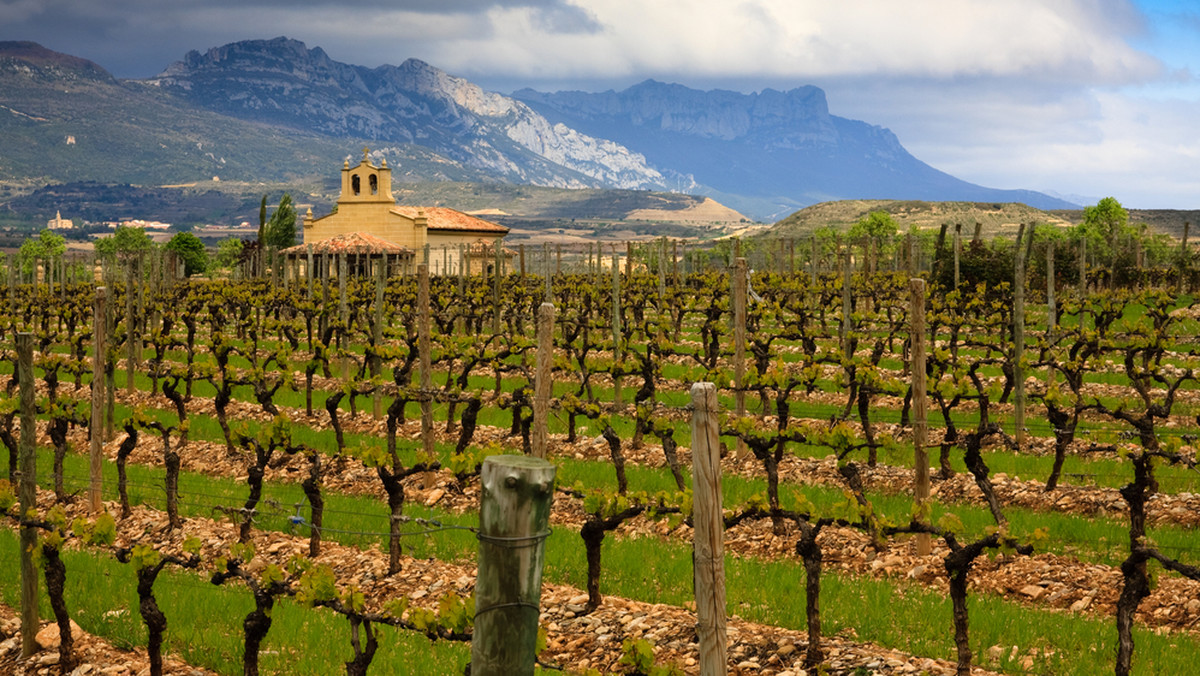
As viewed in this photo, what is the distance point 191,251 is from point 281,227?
1662 cm

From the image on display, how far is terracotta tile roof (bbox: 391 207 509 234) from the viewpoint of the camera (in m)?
78.8

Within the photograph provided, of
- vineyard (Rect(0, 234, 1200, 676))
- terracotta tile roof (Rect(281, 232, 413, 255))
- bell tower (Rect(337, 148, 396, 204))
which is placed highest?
bell tower (Rect(337, 148, 396, 204))

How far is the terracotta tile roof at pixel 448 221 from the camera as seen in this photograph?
259 ft

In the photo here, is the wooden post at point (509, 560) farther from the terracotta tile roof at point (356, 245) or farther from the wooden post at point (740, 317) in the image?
the terracotta tile roof at point (356, 245)

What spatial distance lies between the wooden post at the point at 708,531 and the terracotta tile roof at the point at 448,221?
71026mm

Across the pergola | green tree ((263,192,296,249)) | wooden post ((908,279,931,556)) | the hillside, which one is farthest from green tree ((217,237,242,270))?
wooden post ((908,279,931,556))

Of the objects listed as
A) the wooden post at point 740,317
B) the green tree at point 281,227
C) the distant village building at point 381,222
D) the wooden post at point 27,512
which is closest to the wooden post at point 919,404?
the wooden post at point 740,317

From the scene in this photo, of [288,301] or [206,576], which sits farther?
[288,301]

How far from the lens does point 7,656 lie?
9414 mm

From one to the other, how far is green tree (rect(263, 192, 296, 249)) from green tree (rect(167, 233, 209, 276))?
11655 mm

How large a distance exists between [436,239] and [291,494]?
65.6 m

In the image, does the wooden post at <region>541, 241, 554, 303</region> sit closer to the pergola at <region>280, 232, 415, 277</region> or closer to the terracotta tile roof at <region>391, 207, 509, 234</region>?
the pergola at <region>280, 232, 415, 277</region>

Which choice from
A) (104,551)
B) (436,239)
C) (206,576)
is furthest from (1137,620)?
(436,239)

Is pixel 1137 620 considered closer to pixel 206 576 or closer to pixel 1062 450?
pixel 1062 450
